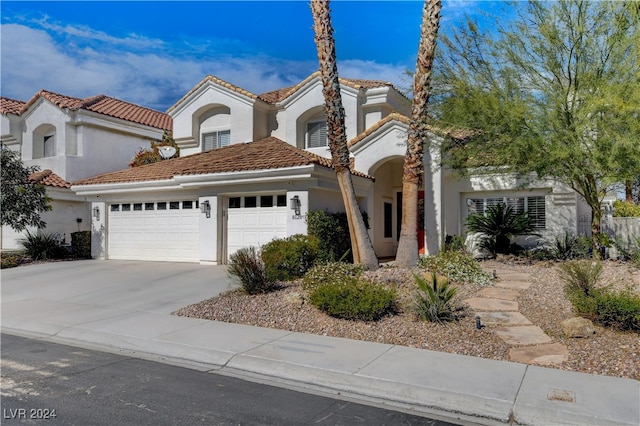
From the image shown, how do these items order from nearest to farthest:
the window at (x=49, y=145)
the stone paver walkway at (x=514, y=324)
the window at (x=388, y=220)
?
the stone paver walkway at (x=514, y=324)
the window at (x=388, y=220)
the window at (x=49, y=145)

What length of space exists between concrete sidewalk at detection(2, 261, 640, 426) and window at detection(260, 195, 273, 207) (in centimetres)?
491

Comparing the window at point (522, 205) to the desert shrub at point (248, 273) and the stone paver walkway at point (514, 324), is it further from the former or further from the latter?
the desert shrub at point (248, 273)

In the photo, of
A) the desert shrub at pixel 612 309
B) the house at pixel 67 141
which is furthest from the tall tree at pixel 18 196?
the desert shrub at pixel 612 309

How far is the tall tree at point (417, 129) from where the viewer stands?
12.0 m

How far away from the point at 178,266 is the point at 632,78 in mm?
14113

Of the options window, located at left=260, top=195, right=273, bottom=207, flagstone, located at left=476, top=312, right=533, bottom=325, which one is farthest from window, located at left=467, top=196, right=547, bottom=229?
flagstone, located at left=476, top=312, right=533, bottom=325

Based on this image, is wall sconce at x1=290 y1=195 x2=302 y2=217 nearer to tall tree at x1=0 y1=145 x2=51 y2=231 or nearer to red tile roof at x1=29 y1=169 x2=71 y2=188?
tall tree at x1=0 y1=145 x2=51 y2=231

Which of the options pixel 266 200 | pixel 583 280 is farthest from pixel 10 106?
pixel 583 280

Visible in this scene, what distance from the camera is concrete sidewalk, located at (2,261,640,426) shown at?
4.89 meters

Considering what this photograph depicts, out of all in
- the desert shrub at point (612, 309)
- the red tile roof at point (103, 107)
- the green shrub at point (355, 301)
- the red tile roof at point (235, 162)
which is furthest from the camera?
the red tile roof at point (103, 107)

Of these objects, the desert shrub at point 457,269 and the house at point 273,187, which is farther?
the house at point 273,187

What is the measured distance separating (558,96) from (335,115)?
5.70 metres

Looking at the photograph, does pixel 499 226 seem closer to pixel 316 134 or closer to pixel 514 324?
pixel 514 324

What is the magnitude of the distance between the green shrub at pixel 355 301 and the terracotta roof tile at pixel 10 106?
23717mm
